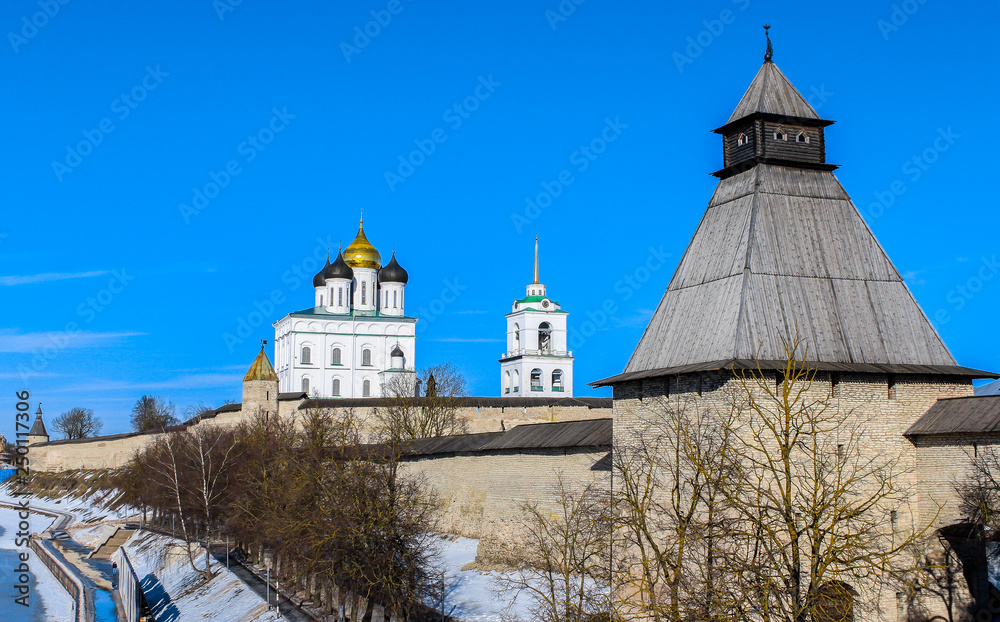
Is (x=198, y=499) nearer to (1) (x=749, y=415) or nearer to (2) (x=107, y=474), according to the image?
(1) (x=749, y=415)

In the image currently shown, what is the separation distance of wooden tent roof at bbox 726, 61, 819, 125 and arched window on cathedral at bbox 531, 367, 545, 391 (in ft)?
136

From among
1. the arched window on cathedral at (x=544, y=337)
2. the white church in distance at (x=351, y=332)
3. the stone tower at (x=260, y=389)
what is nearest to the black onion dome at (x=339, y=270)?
the white church in distance at (x=351, y=332)

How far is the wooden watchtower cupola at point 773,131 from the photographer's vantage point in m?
14.7

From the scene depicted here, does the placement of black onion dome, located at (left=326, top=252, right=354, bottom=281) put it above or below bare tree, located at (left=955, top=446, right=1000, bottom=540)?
above

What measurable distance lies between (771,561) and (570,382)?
157 feet

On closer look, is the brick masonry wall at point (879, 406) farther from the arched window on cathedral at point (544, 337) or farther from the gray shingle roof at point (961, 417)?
the arched window on cathedral at point (544, 337)

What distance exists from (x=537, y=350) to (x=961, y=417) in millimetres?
44168

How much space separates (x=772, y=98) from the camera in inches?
591

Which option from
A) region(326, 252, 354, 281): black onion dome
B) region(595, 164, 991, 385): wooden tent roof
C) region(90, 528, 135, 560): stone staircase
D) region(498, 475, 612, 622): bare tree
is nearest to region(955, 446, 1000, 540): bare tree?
region(595, 164, 991, 385): wooden tent roof

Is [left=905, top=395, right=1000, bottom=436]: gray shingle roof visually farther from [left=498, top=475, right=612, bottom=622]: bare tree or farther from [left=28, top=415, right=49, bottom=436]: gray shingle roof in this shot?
[left=28, top=415, right=49, bottom=436]: gray shingle roof

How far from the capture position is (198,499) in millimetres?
28297

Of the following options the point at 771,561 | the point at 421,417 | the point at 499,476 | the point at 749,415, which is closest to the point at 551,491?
the point at 499,476

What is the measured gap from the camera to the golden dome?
196 ft

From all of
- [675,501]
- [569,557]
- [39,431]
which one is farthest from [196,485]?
[39,431]
